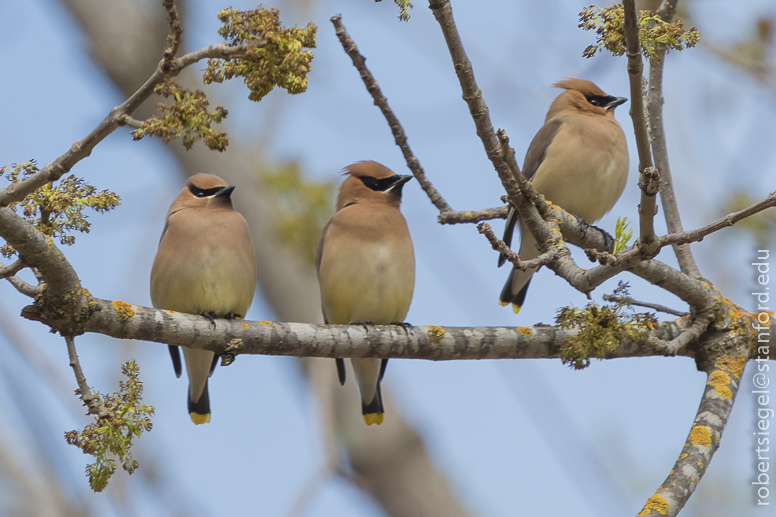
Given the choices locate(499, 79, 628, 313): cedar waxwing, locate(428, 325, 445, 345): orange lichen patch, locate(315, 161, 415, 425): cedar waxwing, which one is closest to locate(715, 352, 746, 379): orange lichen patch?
locate(428, 325, 445, 345): orange lichen patch

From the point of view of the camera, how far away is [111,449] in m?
2.74

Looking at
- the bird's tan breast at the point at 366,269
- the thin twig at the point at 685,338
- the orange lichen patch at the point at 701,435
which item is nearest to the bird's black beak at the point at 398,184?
the bird's tan breast at the point at 366,269

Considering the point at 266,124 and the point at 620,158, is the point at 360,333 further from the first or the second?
the point at 266,124

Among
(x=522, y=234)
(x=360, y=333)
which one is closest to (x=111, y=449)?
(x=360, y=333)

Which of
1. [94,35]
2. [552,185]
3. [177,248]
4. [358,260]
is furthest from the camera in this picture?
[94,35]

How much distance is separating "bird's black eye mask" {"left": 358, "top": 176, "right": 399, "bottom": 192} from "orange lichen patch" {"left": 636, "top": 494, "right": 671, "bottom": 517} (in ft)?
11.2

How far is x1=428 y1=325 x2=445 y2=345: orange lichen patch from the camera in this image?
427 cm

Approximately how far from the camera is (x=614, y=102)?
6.91m

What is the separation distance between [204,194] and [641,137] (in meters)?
3.51

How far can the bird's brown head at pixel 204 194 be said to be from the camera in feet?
18.0

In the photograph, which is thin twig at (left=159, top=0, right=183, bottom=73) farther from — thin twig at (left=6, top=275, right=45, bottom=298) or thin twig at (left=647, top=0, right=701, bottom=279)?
thin twig at (left=647, top=0, right=701, bottom=279)

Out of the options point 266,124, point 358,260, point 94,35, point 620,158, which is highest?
point 266,124

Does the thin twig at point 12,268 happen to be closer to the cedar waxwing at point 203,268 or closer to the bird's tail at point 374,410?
the cedar waxwing at point 203,268

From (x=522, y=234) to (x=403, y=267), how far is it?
1.28 metres
